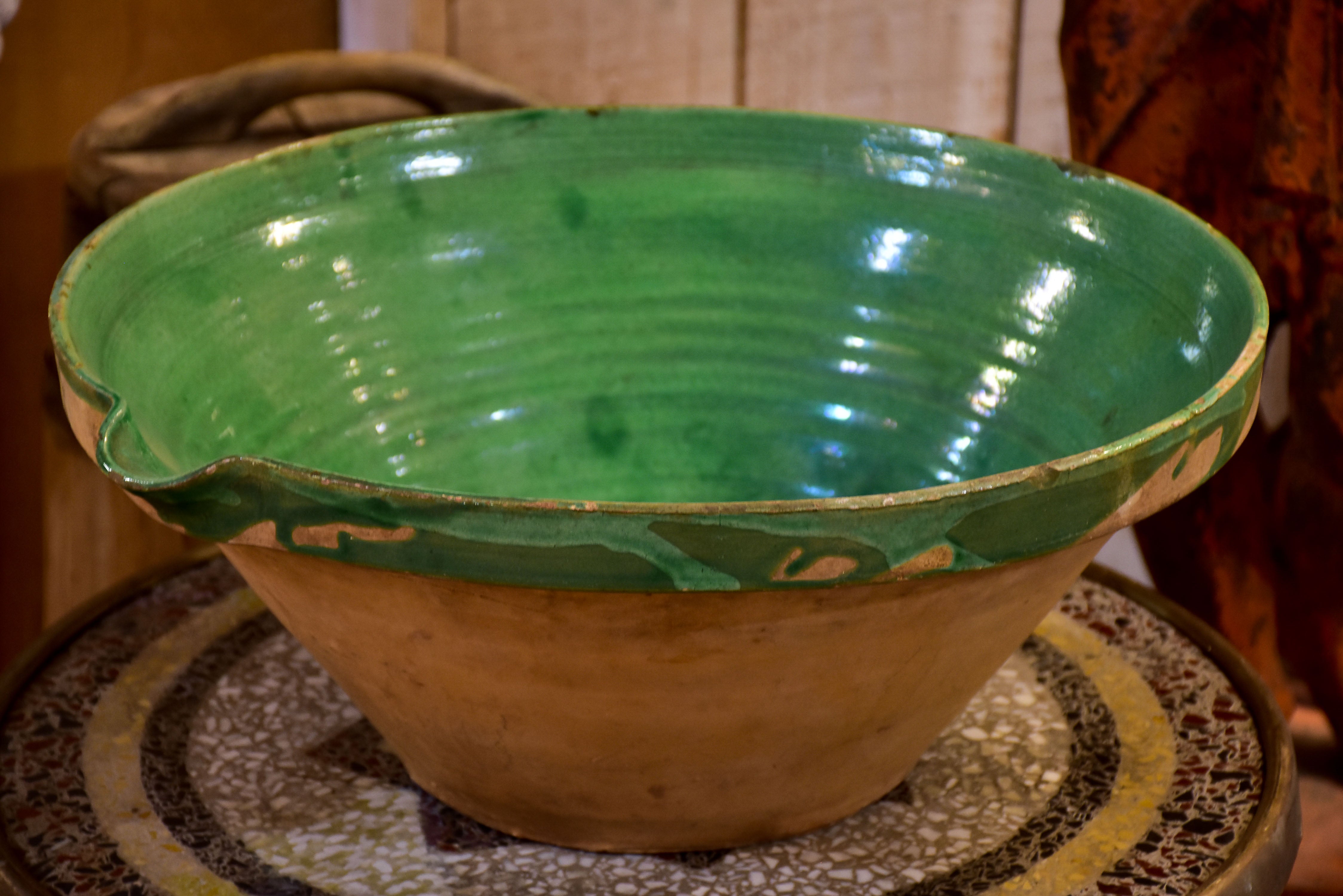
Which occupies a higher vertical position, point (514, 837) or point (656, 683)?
point (656, 683)

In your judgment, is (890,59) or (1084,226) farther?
(890,59)

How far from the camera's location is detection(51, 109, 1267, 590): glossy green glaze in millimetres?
541

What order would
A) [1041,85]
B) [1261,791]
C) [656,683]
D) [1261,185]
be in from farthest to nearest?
[1041,85] → [1261,185] → [1261,791] → [656,683]

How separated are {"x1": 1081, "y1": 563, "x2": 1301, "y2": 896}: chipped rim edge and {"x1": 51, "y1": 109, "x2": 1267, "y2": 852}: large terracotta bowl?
11 centimetres

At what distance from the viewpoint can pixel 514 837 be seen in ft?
1.63

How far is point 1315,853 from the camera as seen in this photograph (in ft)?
3.48

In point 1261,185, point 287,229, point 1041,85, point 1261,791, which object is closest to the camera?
point 1261,791

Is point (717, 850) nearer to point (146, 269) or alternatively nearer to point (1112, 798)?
point (1112, 798)

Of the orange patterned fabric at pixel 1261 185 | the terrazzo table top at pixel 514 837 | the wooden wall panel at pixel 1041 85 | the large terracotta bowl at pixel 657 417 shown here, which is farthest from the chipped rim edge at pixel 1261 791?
the wooden wall panel at pixel 1041 85

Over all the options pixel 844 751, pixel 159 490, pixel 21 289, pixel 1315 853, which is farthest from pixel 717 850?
pixel 21 289

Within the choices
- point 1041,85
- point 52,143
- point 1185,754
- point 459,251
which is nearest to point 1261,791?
point 1185,754

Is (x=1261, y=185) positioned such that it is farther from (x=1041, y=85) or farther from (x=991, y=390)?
(x=1041, y=85)

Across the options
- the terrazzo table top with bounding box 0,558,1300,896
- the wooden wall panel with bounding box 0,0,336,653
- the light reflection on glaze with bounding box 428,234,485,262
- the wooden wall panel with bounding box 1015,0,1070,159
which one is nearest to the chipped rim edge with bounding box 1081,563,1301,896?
the terrazzo table top with bounding box 0,558,1300,896

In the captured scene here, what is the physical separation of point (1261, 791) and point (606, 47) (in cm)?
89
